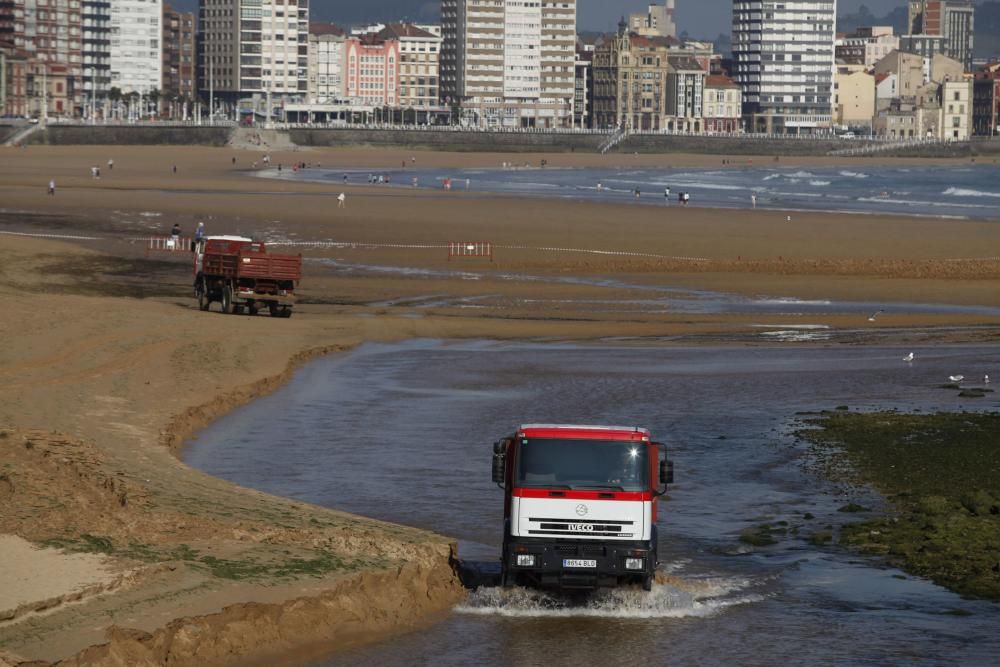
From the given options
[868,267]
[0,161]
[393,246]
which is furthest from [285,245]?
[0,161]

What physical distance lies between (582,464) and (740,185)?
419 feet

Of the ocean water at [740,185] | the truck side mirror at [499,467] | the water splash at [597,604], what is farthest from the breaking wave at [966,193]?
the truck side mirror at [499,467]

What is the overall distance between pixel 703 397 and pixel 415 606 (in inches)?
635

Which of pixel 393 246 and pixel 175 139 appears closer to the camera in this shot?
pixel 393 246

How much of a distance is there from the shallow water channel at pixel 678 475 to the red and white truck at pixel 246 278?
171 inches

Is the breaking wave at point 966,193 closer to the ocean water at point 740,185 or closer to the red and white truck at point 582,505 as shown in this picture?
the ocean water at point 740,185

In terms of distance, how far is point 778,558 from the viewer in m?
20.5

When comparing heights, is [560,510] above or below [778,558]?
above

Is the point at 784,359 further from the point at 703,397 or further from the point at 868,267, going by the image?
the point at 868,267

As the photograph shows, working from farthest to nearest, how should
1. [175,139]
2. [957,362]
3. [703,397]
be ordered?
1. [175,139]
2. [957,362]
3. [703,397]

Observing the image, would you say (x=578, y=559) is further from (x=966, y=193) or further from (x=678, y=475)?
(x=966, y=193)

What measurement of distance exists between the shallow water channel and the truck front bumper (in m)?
0.58

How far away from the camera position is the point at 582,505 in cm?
1656

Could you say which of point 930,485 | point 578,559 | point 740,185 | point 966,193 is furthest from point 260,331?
point 740,185
